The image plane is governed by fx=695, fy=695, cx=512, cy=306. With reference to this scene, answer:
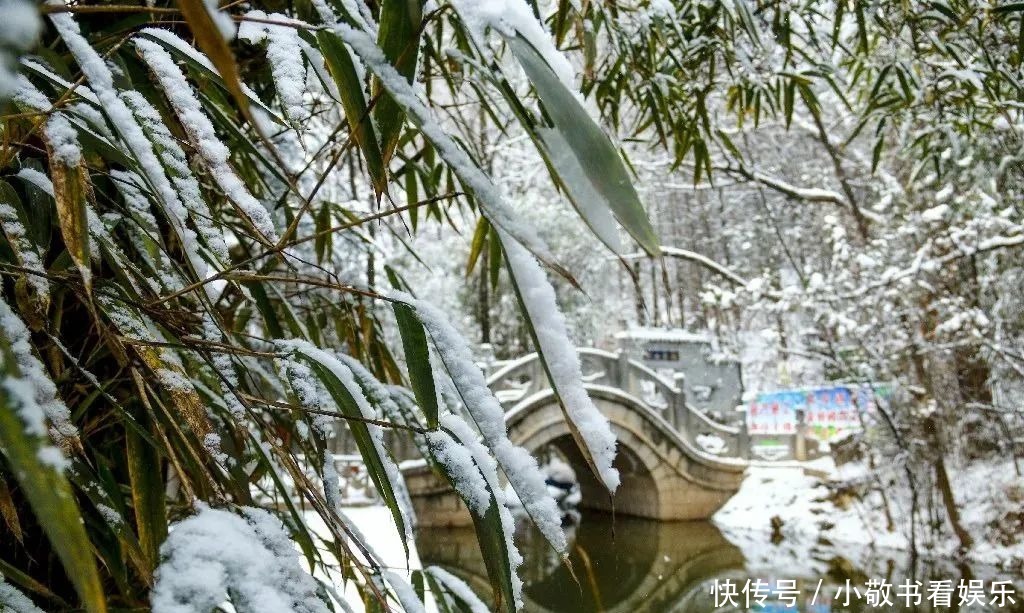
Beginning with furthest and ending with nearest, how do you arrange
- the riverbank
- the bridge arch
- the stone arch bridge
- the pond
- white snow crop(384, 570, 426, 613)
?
the bridge arch, the stone arch bridge, the riverbank, the pond, white snow crop(384, 570, 426, 613)

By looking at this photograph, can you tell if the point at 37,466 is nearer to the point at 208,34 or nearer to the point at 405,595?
the point at 208,34

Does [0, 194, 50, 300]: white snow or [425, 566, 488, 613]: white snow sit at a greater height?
[0, 194, 50, 300]: white snow

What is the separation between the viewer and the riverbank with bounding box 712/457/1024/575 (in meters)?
5.51

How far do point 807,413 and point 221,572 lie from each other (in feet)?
31.0

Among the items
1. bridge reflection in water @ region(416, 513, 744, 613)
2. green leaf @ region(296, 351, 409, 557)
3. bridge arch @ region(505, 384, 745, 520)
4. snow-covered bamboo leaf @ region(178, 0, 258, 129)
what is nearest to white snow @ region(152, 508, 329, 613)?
green leaf @ region(296, 351, 409, 557)

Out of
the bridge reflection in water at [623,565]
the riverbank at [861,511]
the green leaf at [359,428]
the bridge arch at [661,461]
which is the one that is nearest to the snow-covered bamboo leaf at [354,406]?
the green leaf at [359,428]

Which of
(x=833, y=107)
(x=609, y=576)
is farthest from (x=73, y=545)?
(x=833, y=107)

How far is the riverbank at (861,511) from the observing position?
5508 millimetres

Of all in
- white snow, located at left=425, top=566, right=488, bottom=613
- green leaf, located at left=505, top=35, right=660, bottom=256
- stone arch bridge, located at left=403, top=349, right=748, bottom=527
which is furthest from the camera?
stone arch bridge, located at left=403, top=349, right=748, bottom=527

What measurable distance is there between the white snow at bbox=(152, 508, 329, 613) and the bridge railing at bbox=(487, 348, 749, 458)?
7.38 meters

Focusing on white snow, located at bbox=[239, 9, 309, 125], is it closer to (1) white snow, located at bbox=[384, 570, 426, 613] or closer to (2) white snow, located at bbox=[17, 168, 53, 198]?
(2) white snow, located at bbox=[17, 168, 53, 198]

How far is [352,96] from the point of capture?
46 centimetres

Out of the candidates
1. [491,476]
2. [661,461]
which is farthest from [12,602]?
[661,461]

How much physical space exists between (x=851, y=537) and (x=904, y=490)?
33.4 inches
